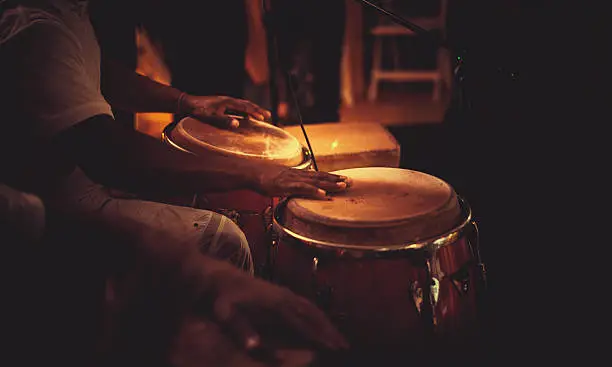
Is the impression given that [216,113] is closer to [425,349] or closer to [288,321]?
[425,349]

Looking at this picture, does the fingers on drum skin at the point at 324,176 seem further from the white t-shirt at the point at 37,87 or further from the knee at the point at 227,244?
the white t-shirt at the point at 37,87

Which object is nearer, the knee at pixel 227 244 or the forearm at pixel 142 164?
the forearm at pixel 142 164

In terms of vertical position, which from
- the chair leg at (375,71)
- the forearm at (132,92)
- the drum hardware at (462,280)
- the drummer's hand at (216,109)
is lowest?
the chair leg at (375,71)

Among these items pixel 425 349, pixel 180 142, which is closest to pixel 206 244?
pixel 180 142

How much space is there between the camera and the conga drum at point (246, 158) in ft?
7.76

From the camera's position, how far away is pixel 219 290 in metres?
1.26

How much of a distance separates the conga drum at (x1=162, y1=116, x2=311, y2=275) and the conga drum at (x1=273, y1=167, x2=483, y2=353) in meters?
0.48

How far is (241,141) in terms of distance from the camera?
2518 mm

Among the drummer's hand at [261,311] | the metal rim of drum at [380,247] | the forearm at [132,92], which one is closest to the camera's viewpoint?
the drummer's hand at [261,311]

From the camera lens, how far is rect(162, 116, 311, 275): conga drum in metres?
2.37

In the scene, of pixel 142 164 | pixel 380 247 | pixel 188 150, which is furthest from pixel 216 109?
pixel 380 247

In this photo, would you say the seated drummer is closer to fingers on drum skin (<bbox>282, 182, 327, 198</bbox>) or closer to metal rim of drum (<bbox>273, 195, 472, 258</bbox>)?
fingers on drum skin (<bbox>282, 182, 327, 198</bbox>)

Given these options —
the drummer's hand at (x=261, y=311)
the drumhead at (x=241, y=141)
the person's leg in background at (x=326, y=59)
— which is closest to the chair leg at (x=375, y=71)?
the person's leg in background at (x=326, y=59)

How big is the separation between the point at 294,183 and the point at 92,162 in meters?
0.63
